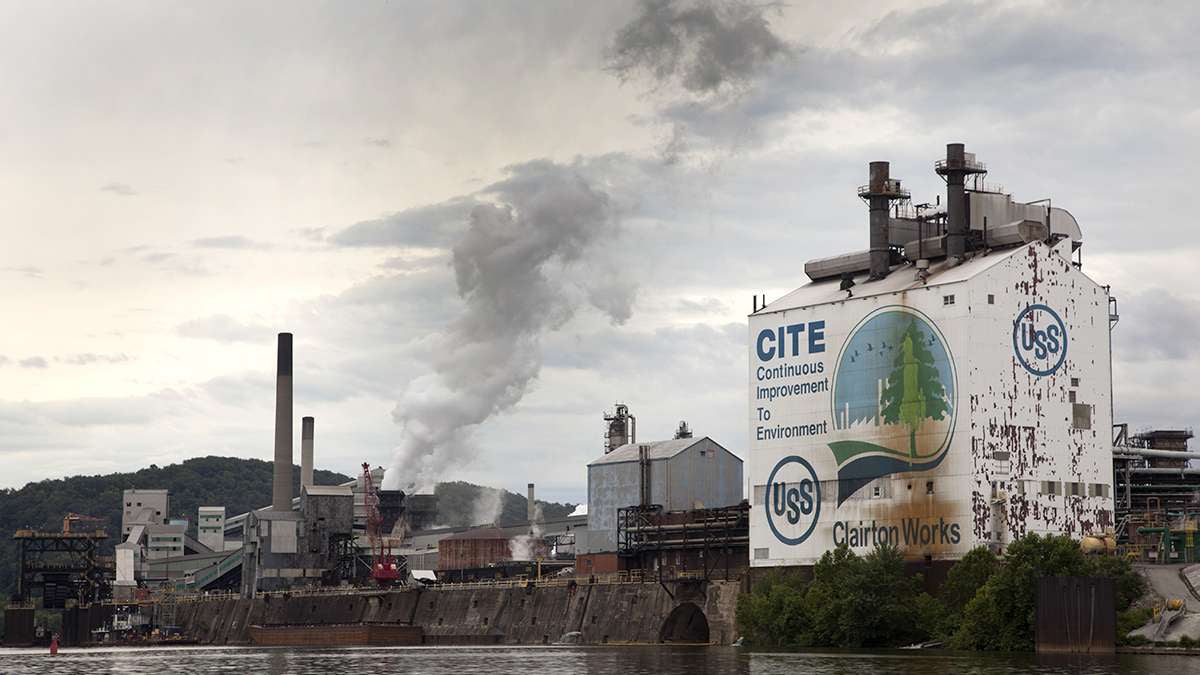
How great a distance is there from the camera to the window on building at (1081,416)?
112500mm

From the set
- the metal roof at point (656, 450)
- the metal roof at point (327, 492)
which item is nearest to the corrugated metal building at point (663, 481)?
the metal roof at point (656, 450)

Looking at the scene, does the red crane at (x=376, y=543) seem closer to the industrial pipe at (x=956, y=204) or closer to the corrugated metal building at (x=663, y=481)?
the corrugated metal building at (x=663, y=481)

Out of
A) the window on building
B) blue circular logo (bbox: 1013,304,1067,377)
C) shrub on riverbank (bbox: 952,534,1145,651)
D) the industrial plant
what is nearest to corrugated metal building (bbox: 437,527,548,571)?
the industrial plant

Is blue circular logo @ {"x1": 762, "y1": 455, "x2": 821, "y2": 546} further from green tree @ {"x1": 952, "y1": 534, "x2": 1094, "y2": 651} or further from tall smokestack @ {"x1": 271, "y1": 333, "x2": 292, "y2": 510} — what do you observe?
tall smokestack @ {"x1": 271, "y1": 333, "x2": 292, "y2": 510}

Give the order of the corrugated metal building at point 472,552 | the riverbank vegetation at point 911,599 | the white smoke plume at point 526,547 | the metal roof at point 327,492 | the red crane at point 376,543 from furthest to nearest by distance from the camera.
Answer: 1. the metal roof at point 327,492
2. the white smoke plume at point 526,547
3. the corrugated metal building at point 472,552
4. the red crane at point 376,543
5. the riverbank vegetation at point 911,599

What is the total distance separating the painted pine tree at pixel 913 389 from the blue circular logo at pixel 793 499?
27.3ft

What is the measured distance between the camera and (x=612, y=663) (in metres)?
90.2

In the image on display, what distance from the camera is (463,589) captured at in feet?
471

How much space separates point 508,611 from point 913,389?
42.5 metres

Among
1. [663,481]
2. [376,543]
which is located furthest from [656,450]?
[376,543]

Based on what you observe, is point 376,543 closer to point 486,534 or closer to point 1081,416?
point 486,534

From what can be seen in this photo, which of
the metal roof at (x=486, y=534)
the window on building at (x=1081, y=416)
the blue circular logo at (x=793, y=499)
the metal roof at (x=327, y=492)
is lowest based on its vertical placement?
the metal roof at (x=486, y=534)

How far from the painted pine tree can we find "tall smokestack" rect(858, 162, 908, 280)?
29.5 ft

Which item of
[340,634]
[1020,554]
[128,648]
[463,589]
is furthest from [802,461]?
[128,648]
